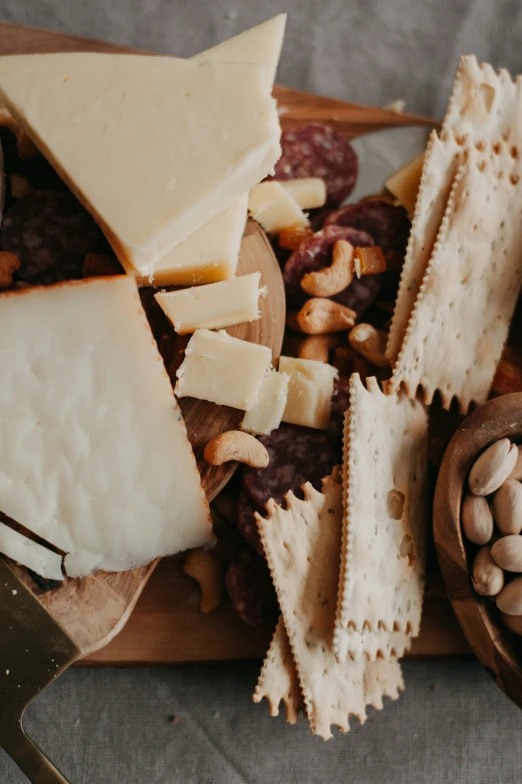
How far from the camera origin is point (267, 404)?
3.94ft

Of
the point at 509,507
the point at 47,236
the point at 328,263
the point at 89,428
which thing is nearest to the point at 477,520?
the point at 509,507

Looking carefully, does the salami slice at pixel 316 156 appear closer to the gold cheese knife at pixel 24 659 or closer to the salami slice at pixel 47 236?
the salami slice at pixel 47 236

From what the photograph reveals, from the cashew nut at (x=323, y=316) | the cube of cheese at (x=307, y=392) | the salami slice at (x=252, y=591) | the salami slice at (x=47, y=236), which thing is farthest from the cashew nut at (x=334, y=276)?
the salami slice at (x=252, y=591)

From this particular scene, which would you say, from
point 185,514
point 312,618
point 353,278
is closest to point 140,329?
point 185,514

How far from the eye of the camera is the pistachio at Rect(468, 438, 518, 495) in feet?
3.53

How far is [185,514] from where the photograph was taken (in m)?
1.15

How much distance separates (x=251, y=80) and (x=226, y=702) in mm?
1097

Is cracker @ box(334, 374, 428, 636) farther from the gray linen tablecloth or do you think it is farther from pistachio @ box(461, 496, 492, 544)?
the gray linen tablecloth

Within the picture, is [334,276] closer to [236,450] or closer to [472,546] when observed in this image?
[236,450]

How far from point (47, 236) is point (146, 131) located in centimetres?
25

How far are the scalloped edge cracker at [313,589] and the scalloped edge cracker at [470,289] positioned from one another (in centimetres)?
26

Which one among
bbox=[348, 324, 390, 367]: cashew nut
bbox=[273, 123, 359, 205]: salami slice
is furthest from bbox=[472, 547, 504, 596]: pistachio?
bbox=[273, 123, 359, 205]: salami slice

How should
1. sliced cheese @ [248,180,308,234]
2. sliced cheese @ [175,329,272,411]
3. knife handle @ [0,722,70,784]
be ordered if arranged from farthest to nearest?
1. sliced cheese @ [248,180,308,234]
2. sliced cheese @ [175,329,272,411]
3. knife handle @ [0,722,70,784]

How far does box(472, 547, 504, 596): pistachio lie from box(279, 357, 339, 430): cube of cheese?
346 mm
